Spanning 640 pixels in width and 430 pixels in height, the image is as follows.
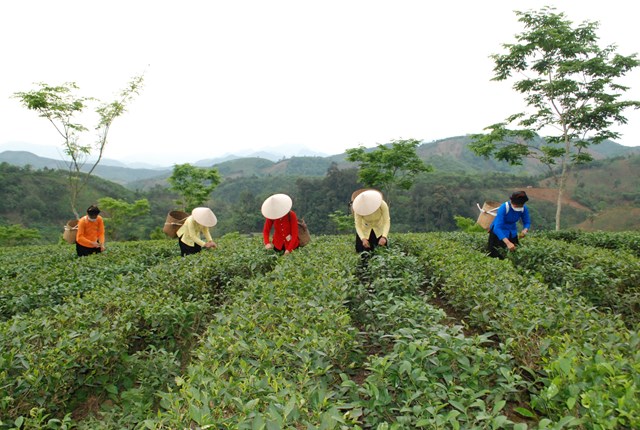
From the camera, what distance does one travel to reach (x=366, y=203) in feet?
19.1

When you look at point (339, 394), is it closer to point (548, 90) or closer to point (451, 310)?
point (451, 310)

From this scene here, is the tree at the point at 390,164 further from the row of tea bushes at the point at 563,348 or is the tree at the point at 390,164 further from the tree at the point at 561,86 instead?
the row of tea bushes at the point at 563,348

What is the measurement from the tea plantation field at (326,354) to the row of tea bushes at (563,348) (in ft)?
0.04

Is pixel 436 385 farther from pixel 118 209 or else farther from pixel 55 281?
pixel 118 209

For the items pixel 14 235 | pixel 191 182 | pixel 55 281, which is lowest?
pixel 14 235

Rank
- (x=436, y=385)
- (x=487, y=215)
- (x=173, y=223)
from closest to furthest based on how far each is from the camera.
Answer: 1. (x=436, y=385)
2. (x=487, y=215)
3. (x=173, y=223)

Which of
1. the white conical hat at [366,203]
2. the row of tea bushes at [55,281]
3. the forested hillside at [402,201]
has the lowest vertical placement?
the forested hillside at [402,201]

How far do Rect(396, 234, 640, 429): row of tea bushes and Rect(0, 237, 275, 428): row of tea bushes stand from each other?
7.87 feet

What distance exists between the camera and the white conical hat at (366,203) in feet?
19.1

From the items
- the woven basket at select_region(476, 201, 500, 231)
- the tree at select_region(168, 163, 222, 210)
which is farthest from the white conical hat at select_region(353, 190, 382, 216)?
the tree at select_region(168, 163, 222, 210)

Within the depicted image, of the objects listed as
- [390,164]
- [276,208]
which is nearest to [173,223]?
[276,208]

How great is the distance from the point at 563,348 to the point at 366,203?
370 cm

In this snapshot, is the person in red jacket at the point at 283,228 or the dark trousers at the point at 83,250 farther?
the dark trousers at the point at 83,250

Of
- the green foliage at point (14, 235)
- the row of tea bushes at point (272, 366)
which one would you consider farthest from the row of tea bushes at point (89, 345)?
the green foliage at point (14, 235)
